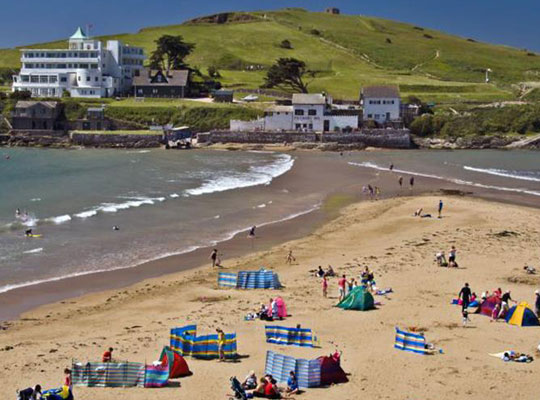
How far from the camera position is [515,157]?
8088 cm

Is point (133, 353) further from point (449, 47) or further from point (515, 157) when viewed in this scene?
point (449, 47)

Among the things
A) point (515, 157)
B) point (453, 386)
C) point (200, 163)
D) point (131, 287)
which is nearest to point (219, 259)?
point (131, 287)

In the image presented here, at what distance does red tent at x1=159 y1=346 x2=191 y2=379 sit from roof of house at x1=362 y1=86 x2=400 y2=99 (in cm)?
7883

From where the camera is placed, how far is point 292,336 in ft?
65.8

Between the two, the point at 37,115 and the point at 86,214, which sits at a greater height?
the point at 37,115

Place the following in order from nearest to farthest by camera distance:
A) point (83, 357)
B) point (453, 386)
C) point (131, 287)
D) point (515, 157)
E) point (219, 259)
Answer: point (453, 386), point (83, 357), point (131, 287), point (219, 259), point (515, 157)

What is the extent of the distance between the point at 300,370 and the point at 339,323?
4971 mm

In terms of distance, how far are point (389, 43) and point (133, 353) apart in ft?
537

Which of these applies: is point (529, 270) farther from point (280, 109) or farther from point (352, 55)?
point (352, 55)

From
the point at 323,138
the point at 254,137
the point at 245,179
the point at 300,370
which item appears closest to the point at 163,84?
the point at 254,137

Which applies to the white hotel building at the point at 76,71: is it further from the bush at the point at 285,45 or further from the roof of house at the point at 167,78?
the bush at the point at 285,45

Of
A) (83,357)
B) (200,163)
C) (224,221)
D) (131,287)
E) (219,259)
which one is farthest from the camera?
(200,163)

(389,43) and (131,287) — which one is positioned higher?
(389,43)

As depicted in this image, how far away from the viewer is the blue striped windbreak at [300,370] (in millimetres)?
17375
